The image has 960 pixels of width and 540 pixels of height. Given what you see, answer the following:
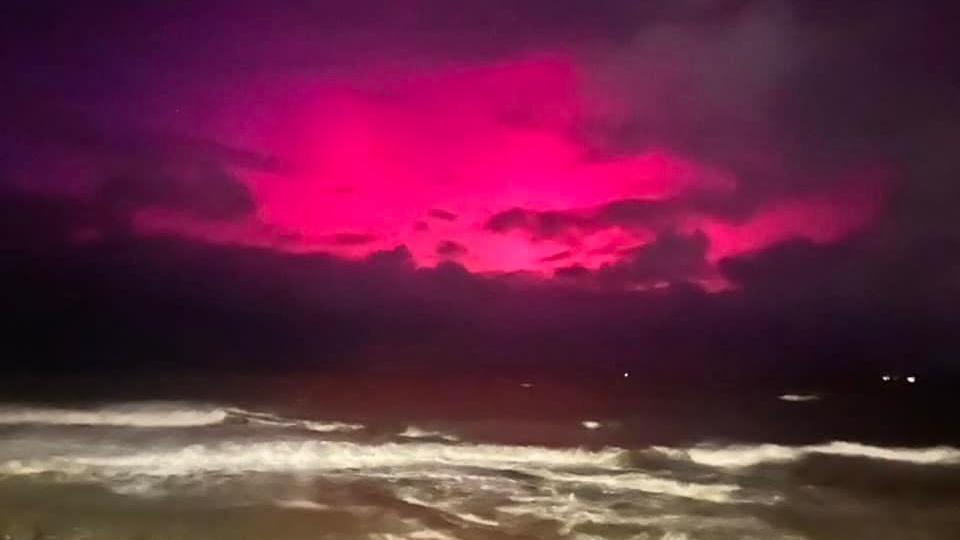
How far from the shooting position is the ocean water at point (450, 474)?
9.27 m

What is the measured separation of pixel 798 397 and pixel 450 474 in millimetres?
19447

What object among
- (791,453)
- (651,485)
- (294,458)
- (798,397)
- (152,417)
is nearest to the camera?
(651,485)

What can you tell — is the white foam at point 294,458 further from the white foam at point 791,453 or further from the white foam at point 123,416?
the white foam at point 123,416

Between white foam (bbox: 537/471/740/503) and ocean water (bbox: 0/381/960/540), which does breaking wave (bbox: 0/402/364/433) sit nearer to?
ocean water (bbox: 0/381/960/540)

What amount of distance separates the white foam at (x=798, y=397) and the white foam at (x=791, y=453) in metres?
9.04

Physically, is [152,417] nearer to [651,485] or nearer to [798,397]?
[651,485]

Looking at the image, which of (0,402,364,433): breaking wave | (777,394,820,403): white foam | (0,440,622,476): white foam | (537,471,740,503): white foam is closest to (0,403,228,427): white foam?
(0,402,364,433): breaking wave

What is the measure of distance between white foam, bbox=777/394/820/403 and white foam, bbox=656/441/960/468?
356 inches

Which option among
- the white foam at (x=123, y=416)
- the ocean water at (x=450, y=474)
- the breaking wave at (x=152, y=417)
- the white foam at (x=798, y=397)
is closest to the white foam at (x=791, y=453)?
the ocean water at (x=450, y=474)

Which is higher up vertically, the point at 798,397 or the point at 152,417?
the point at 798,397

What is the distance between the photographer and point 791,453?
648 inches

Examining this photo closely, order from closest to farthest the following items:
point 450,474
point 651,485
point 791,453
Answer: point 651,485 < point 450,474 < point 791,453

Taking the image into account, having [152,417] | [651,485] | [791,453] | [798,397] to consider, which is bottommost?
[651,485]

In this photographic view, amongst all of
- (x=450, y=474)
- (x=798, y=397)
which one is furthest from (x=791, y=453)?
(x=798, y=397)
